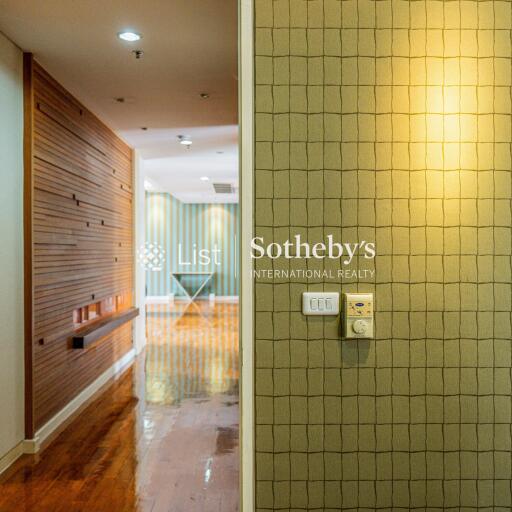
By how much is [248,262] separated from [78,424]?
2944 mm

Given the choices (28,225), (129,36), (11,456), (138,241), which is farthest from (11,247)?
(138,241)

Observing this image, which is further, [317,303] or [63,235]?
[63,235]

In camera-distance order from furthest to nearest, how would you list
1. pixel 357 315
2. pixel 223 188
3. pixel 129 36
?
pixel 223 188 < pixel 129 36 < pixel 357 315

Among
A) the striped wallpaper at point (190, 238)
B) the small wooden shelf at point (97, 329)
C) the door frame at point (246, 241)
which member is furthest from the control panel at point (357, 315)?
the striped wallpaper at point (190, 238)

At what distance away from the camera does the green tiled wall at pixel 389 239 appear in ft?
5.80

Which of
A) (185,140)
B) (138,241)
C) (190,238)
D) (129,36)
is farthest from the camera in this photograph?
(190,238)

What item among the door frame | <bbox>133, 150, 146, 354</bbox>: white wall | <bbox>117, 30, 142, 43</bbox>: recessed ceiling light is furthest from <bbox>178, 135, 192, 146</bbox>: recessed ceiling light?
the door frame

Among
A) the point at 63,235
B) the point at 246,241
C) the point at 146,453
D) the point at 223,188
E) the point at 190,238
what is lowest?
the point at 146,453

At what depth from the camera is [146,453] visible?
11.3 ft

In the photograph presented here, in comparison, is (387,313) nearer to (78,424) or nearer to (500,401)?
(500,401)

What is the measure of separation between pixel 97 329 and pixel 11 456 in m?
1.47

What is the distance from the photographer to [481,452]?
181 centimetres

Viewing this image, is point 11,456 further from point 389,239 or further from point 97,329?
point 389,239

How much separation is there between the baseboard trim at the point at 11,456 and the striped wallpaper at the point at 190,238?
378 inches
